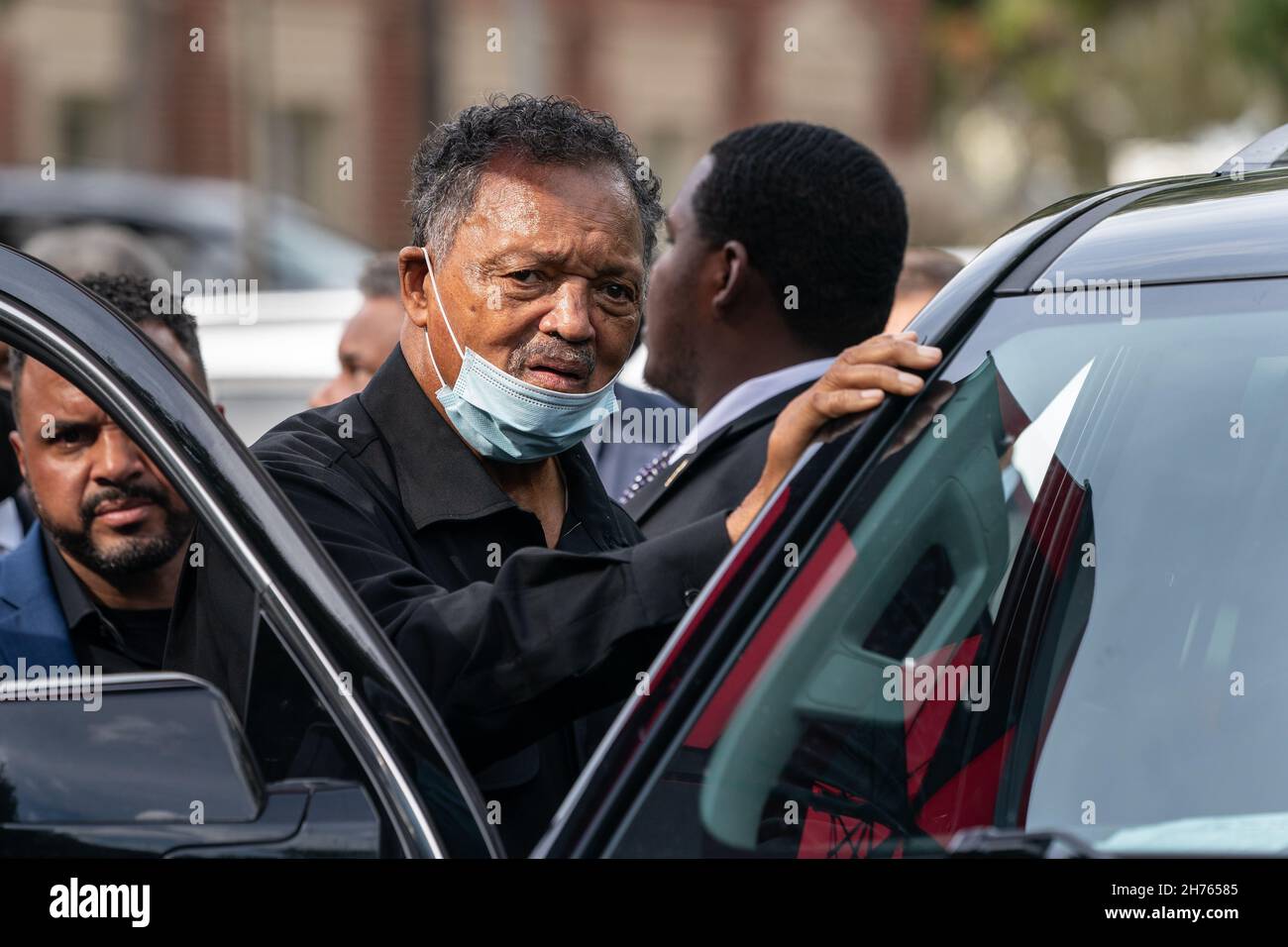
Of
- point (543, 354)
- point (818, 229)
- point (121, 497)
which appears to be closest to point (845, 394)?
point (543, 354)

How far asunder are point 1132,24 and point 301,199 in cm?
1145

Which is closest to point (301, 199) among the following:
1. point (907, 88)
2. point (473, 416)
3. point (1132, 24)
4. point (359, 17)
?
point (359, 17)

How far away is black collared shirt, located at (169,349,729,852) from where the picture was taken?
2121 mm

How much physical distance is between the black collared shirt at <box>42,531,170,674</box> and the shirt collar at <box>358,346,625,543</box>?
0.55 meters

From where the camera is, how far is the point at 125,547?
2.97 m

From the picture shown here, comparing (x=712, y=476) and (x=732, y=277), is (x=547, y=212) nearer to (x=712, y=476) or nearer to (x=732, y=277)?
(x=712, y=476)

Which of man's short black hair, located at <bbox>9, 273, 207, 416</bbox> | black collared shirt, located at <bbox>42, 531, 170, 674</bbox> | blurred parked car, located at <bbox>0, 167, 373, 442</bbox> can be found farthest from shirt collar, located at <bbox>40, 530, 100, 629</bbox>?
blurred parked car, located at <bbox>0, 167, 373, 442</bbox>

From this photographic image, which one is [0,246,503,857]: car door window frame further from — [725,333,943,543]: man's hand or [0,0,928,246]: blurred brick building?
[0,0,928,246]: blurred brick building

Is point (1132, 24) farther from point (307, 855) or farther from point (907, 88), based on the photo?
point (307, 855)

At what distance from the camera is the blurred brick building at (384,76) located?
16844 mm

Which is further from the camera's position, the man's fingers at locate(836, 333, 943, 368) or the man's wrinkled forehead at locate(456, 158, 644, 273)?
the man's wrinkled forehead at locate(456, 158, 644, 273)

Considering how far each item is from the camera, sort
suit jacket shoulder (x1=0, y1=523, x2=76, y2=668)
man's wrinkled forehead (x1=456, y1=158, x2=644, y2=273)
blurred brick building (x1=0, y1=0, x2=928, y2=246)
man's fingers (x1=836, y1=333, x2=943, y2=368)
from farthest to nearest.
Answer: blurred brick building (x1=0, y1=0, x2=928, y2=246) < suit jacket shoulder (x1=0, y1=523, x2=76, y2=668) < man's wrinkled forehead (x1=456, y1=158, x2=644, y2=273) < man's fingers (x1=836, y1=333, x2=943, y2=368)

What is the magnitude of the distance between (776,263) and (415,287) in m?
1.33
